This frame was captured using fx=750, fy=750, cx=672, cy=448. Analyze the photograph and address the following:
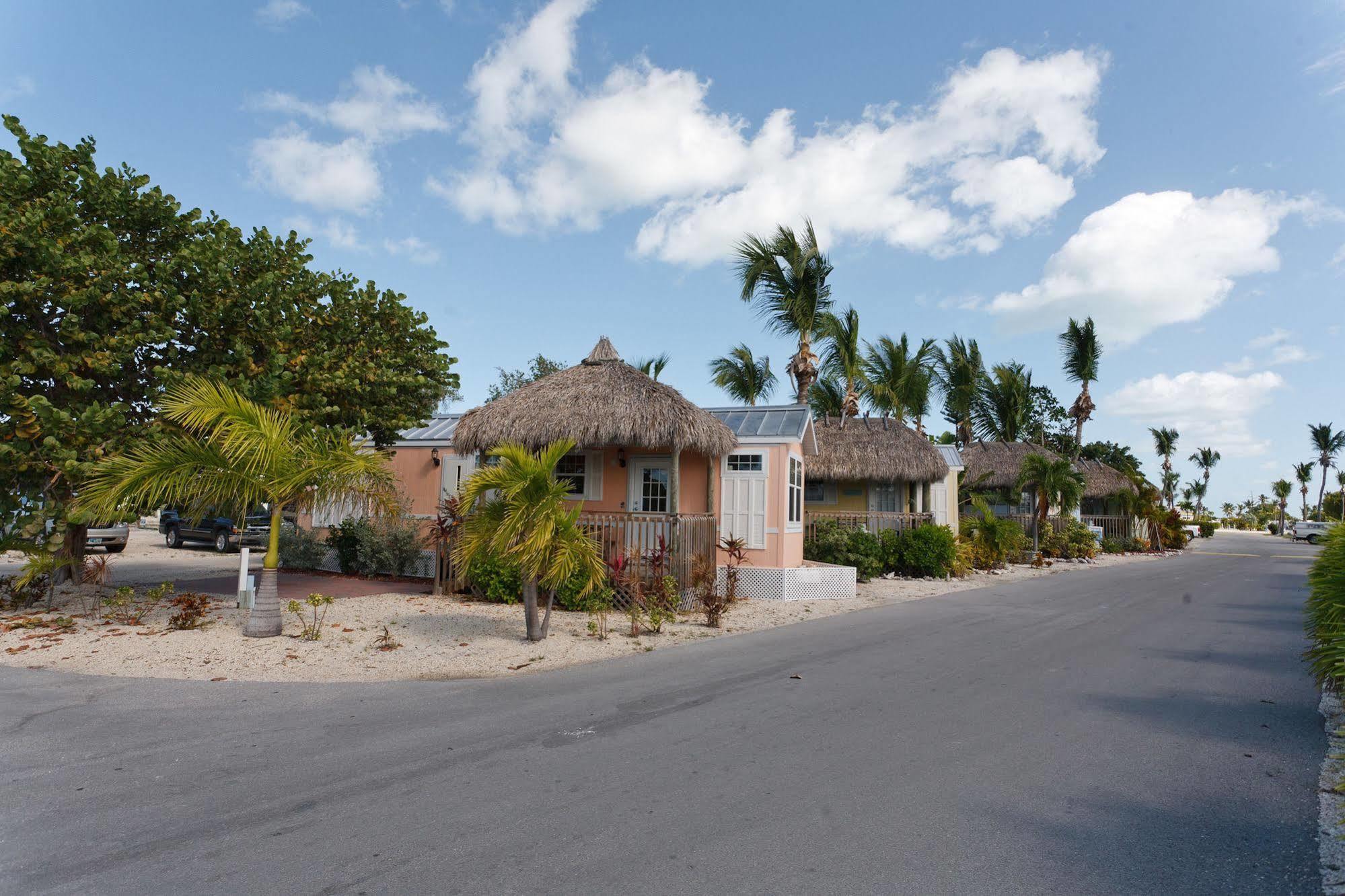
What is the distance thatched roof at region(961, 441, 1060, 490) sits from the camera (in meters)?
34.3

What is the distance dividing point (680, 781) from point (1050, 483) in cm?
2566

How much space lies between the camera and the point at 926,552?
1969 centimetres

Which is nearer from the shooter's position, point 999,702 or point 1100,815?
point 1100,815

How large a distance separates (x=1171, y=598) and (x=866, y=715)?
13.1 meters

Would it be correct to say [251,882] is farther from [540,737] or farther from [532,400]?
[532,400]

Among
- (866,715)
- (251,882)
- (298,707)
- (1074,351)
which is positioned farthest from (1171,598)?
(1074,351)

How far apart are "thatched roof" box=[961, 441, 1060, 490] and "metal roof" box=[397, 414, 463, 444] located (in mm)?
23012

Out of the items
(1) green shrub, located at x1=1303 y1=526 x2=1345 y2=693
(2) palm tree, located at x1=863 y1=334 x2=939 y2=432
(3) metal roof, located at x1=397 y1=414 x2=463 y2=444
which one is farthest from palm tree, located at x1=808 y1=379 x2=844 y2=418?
(1) green shrub, located at x1=1303 y1=526 x2=1345 y2=693

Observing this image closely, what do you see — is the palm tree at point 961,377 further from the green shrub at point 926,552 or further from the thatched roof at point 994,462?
the green shrub at point 926,552

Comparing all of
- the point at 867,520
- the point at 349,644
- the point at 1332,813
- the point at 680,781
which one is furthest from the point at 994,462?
the point at 680,781

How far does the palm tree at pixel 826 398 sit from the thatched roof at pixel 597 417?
17140mm

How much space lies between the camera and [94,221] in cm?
1016

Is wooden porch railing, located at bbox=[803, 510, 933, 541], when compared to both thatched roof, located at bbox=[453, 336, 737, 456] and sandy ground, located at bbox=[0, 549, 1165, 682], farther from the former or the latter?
sandy ground, located at bbox=[0, 549, 1165, 682]

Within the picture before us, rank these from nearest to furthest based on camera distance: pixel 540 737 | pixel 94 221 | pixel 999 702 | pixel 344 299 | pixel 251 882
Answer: pixel 251 882 < pixel 540 737 < pixel 999 702 < pixel 94 221 < pixel 344 299
